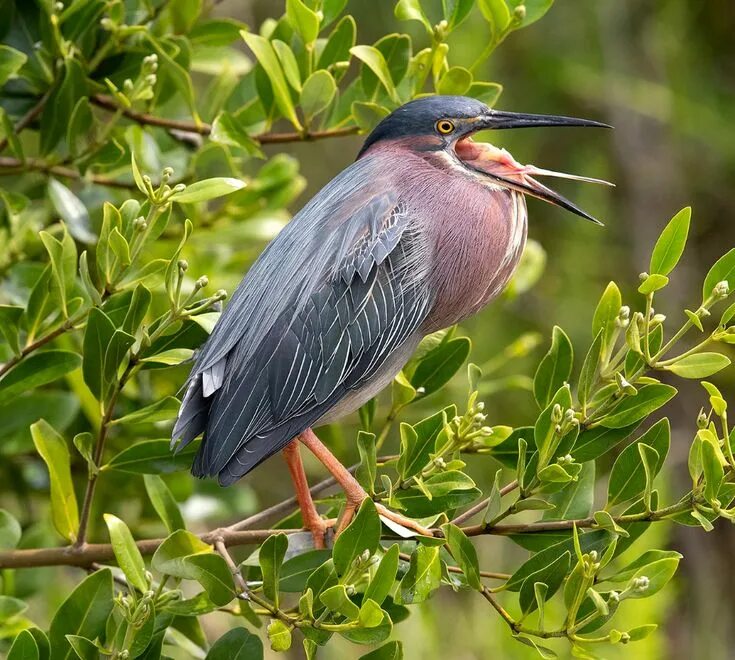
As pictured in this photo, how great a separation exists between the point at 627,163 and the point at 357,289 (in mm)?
3046

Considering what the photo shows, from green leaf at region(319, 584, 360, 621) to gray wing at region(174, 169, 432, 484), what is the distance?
0.35 metres

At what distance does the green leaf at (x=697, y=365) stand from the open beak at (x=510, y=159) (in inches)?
15.2

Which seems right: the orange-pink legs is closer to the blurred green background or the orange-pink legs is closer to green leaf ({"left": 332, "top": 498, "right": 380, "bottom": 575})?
green leaf ({"left": 332, "top": 498, "right": 380, "bottom": 575})

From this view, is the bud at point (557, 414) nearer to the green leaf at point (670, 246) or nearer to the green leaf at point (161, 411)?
the green leaf at point (670, 246)

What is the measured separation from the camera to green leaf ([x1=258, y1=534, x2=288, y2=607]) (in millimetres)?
1419

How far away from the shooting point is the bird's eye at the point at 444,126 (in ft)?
6.01

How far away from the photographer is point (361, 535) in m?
1.36

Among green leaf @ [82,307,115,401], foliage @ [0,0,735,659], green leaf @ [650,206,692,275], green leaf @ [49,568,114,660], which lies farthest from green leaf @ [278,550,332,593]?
green leaf @ [650,206,692,275]

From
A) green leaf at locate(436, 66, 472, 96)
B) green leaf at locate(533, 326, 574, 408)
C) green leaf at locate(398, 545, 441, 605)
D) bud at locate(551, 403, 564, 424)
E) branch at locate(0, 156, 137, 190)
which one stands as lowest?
green leaf at locate(398, 545, 441, 605)

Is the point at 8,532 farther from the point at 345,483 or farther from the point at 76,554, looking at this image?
the point at 345,483

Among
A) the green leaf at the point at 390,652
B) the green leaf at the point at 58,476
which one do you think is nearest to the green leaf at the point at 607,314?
the green leaf at the point at 390,652

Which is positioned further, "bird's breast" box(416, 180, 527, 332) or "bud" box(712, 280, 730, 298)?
"bird's breast" box(416, 180, 527, 332)

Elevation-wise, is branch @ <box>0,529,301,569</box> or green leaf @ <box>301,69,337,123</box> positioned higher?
green leaf @ <box>301,69,337,123</box>

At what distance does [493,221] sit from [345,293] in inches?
10.8
